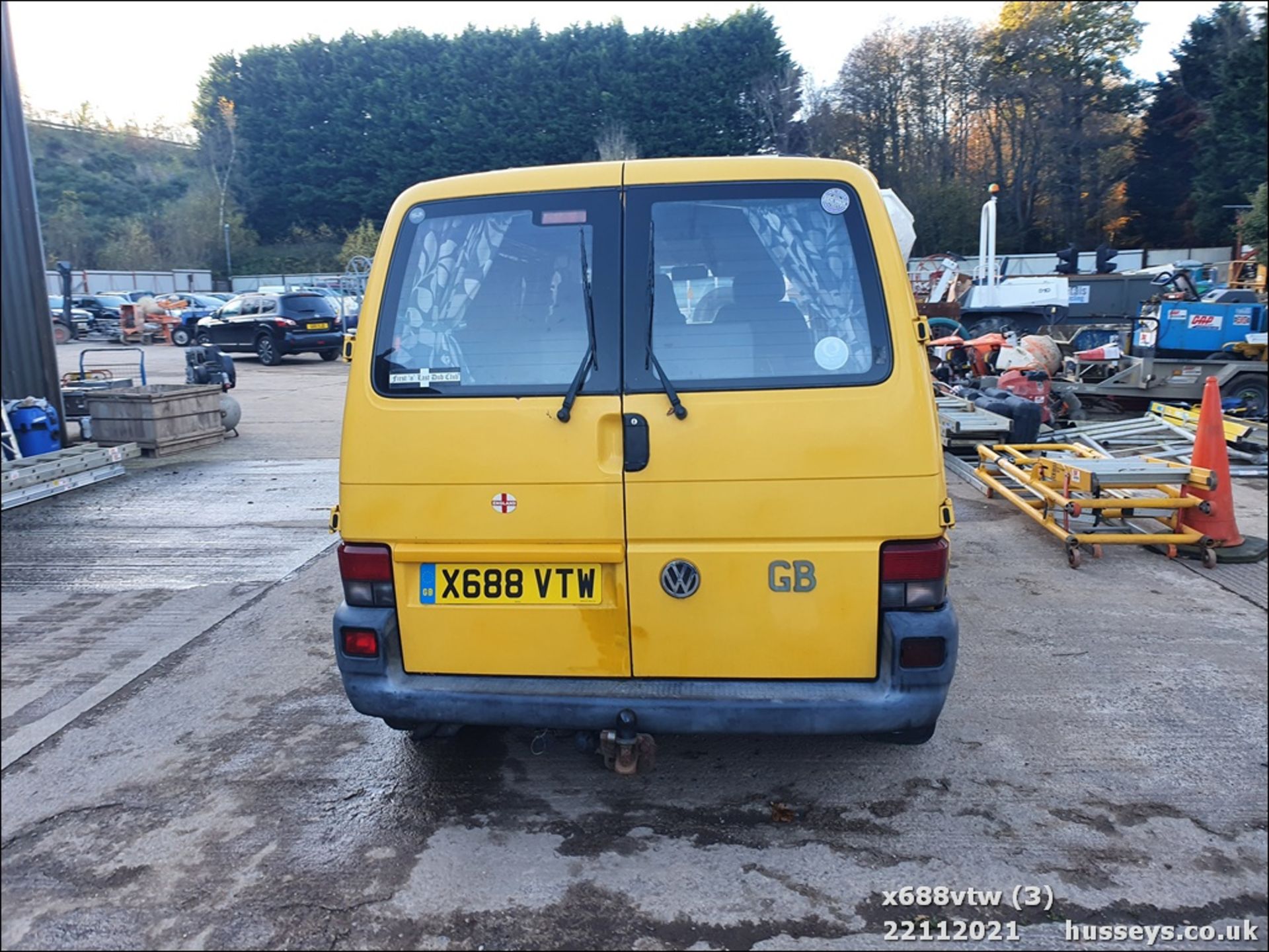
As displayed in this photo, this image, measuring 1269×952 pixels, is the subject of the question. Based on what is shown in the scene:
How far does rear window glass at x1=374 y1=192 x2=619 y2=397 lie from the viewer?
9.64 ft

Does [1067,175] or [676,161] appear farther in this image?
[1067,175]

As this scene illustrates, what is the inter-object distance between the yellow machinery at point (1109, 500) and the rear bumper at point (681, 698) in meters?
3.69

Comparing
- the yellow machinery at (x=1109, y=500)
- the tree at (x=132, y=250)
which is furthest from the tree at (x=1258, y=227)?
the tree at (x=132, y=250)

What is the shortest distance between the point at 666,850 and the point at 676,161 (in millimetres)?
2245

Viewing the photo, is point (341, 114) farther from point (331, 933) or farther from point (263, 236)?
point (331, 933)

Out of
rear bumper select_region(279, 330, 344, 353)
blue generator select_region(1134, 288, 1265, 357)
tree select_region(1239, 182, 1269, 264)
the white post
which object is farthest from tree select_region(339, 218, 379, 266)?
blue generator select_region(1134, 288, 1265, 357)

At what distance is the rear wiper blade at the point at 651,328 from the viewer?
280 cm

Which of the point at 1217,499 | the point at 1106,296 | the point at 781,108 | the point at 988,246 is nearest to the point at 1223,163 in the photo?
the point at 781,108

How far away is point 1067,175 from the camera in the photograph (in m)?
37.4

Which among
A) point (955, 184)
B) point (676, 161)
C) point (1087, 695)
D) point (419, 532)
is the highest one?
point (955, 184)

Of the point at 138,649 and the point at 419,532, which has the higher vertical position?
the point at 419,532

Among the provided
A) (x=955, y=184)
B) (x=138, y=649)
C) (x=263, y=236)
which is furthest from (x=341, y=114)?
(x=138, y=649)

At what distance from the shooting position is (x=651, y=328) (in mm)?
2900

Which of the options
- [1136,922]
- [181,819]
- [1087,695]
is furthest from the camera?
[1087,695]
